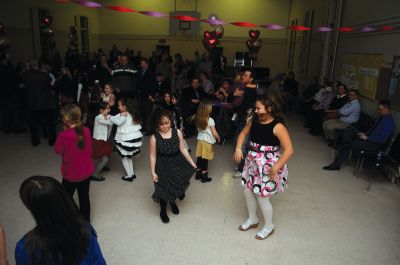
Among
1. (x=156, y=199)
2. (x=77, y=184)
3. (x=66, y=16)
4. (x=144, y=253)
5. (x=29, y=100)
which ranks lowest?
(x=144, y=253)

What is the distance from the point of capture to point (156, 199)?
338 cm

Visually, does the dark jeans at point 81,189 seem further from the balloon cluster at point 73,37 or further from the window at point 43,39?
the balloon cluster at point 73,37

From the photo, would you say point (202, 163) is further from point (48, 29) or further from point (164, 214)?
point (48, 29)

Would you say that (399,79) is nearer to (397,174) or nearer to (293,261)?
(397,174)

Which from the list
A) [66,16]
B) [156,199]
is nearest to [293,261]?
[156,199]

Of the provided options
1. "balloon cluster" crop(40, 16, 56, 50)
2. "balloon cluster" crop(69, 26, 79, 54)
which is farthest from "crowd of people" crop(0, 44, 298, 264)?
"balloon cluster" crop(69, 26, 79, 54)

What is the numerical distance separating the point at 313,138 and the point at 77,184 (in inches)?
210

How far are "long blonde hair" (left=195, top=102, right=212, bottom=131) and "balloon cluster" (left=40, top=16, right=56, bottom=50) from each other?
8015 millimetres

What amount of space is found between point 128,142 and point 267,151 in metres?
2.01

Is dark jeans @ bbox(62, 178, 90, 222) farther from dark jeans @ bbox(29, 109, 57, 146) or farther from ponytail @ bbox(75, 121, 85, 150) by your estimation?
dark jeans @ bbox(29, 109, 57, 146)

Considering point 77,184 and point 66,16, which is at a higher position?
point 66,16

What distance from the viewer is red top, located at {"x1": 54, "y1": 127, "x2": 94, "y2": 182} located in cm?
Result: 285

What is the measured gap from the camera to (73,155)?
9.52 ft

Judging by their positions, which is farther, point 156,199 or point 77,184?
point 156,199
